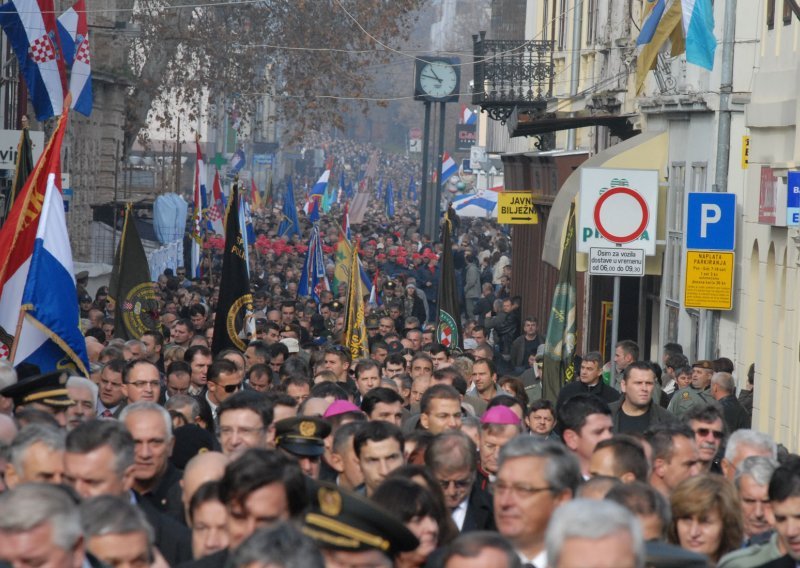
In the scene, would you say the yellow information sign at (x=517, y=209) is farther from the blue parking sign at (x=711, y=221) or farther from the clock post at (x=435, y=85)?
the clock post at (x=435, y=85)

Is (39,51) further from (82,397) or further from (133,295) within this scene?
(82,397)

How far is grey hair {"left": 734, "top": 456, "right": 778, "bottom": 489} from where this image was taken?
28.2 ft

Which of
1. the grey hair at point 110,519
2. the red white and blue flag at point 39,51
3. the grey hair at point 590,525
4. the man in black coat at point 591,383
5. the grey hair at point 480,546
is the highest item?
the red white and blue flag at point 39,51

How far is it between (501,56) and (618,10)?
5124 mm

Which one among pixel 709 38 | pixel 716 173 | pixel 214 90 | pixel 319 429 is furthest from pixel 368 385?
pixel 214 90

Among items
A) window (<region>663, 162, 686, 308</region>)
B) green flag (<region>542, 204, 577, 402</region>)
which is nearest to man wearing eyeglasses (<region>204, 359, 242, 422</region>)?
green flag (<region>542, 204, 577, 402</region>)

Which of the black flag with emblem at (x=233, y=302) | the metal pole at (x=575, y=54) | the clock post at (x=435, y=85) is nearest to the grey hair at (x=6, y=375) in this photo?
the black flag with emblem at (x=233, y=302)

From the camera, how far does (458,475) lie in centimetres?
848

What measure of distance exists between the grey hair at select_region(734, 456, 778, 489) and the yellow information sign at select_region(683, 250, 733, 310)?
38.9ft

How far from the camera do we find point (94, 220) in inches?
1667

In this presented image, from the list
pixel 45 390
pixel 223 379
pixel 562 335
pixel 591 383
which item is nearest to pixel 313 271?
pixel 562 335

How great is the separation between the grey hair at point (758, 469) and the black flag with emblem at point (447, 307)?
12.7 meters

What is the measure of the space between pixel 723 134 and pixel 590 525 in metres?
16.6

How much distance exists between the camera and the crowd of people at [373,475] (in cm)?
582
